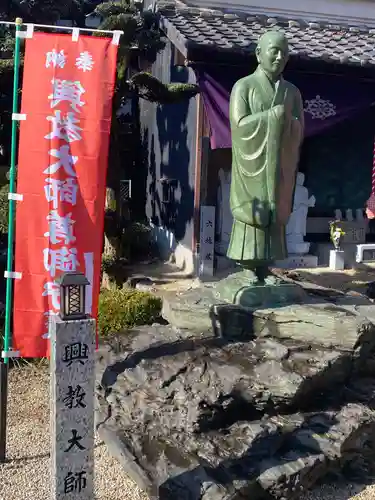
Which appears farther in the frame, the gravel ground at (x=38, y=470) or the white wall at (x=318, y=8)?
the white wall at (x=318, y=8)

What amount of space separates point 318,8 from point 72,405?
10.9 m

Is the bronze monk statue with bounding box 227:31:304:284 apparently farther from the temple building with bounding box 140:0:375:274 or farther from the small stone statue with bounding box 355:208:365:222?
the small stone statue with bounding box 355:208:365:222

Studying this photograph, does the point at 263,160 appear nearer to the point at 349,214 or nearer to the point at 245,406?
the point at 245,406

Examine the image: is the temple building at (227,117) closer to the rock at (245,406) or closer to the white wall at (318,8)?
the white wall at (318,8)

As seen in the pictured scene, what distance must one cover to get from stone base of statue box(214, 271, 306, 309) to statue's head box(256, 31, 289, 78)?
2.03m

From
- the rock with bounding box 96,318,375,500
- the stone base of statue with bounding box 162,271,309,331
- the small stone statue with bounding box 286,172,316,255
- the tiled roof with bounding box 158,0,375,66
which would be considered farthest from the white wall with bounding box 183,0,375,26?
the rock with bounding box 96,318,375,500

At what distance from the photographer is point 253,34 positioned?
9.82m

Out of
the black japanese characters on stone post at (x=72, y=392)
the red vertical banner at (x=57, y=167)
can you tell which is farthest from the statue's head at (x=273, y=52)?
the black japanese characters on stone post at (x=72, y=392)

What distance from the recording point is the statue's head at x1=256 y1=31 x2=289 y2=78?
16.9 ft

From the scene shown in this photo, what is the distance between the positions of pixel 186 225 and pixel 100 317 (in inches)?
171

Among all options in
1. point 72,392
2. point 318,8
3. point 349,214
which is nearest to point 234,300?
point 72,392

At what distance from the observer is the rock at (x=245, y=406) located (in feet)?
13.8

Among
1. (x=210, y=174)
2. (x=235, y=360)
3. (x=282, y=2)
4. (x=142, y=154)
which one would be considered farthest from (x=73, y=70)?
(x=142, y=154)

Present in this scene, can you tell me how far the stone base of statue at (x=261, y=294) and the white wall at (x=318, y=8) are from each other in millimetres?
7438
